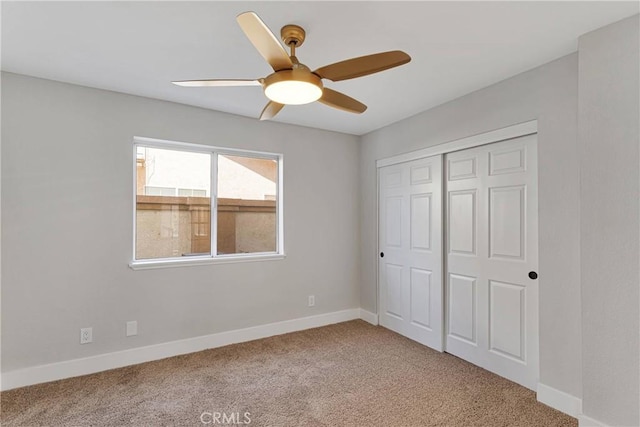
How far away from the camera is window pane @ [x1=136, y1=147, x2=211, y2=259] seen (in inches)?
123

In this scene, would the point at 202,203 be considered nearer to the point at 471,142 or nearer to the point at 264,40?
the point at 264,40

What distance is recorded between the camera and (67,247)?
8.83ft

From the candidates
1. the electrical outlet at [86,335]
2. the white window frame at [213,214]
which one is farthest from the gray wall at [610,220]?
the electrical outlet at [86,335]

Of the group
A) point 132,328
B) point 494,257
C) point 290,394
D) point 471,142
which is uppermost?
point 471,142

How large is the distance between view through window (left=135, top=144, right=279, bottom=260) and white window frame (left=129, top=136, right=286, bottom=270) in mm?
18

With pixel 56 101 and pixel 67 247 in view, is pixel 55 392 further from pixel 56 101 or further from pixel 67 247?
pixel 56 101

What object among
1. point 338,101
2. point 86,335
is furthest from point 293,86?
point 86,335

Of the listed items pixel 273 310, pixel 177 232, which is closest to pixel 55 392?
pixel 177 232

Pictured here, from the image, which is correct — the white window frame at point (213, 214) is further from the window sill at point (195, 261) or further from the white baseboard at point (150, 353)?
the white baseboard at point (150, 353)

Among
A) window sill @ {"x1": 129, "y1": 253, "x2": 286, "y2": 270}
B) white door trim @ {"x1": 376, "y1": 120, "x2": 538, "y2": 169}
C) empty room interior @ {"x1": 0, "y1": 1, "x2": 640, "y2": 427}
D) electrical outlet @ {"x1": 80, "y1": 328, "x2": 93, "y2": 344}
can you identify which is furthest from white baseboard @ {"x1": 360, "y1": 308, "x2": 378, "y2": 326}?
electrical outlet @ {"x1": 80, "y1": 328, "x2": 93, "y2": 344}

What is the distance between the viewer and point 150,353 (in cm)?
301

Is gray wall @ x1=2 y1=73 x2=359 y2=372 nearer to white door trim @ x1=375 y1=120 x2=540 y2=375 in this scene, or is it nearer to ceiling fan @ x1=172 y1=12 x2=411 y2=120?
white door trim @ x1=375 y1=120 x2=540 y2=375

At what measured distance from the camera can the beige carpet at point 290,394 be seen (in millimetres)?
2146

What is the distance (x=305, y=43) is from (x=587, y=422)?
2844mm
